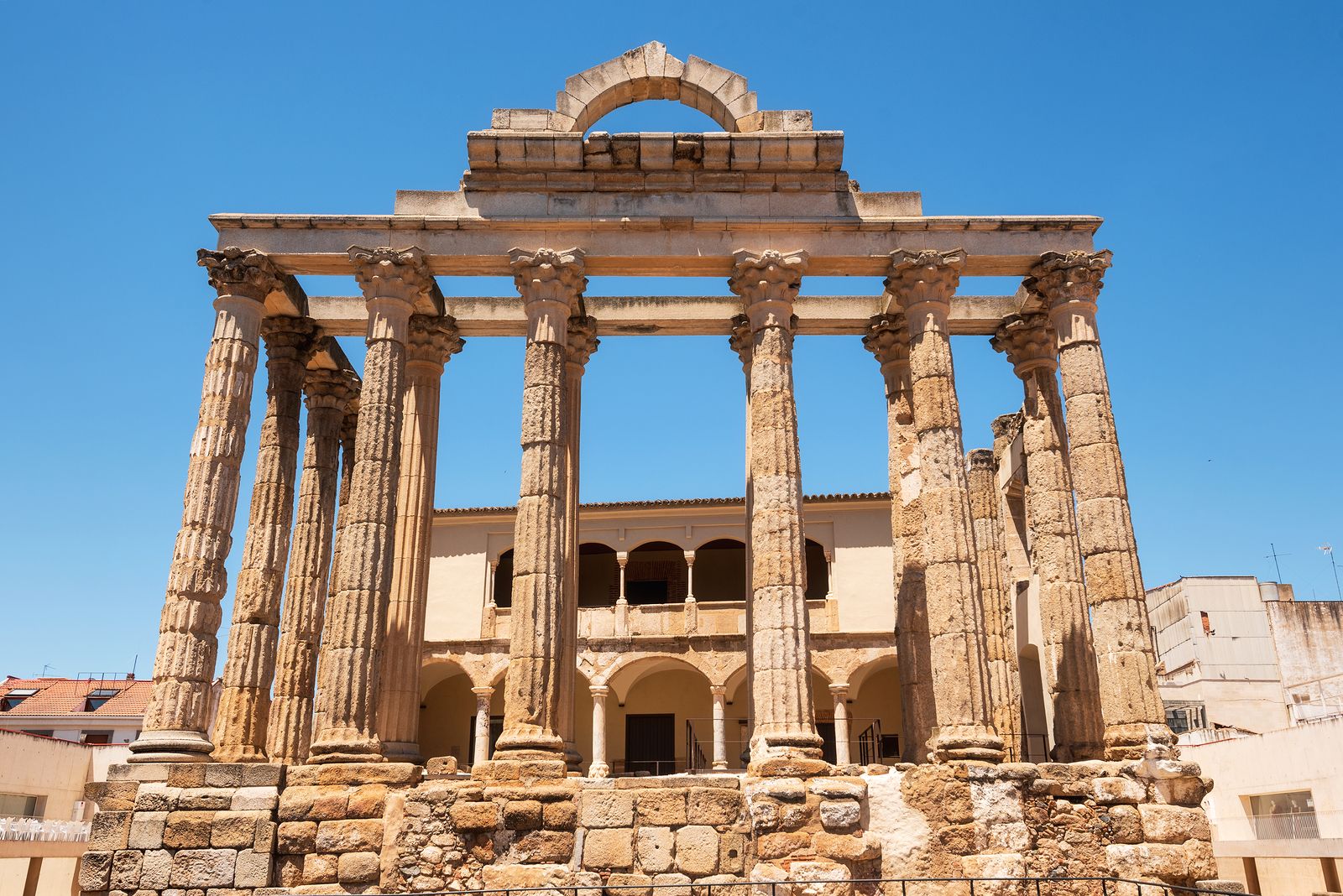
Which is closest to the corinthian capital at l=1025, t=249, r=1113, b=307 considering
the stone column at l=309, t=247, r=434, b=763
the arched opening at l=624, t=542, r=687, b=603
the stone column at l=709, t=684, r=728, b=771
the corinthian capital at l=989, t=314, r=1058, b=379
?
the corinthian capital at l=989, t=314, r=1058, b=379

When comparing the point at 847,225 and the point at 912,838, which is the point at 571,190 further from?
the point at 912,838

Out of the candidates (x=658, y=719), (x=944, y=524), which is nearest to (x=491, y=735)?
(x=658, y=719)

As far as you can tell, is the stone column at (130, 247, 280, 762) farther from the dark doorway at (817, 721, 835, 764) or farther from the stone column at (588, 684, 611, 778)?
the dark doorway at (817, 721, 835, 764)

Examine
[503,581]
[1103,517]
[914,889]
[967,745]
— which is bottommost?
[914,889]

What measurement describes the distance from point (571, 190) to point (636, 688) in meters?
17.0

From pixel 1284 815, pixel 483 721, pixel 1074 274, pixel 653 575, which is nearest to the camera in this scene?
pixel 1074 274

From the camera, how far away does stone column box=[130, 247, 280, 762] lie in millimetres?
13984

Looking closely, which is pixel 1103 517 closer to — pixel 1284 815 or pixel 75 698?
pixel 1284 815

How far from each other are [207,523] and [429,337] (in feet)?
15.4

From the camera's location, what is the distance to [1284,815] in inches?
826

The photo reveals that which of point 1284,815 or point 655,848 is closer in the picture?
point 655,848

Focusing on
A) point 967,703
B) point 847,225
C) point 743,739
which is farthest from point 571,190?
point 743,739

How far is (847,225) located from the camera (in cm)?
1614

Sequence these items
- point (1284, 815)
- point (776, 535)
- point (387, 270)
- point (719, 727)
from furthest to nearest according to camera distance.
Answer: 1. point (719, 727)
2. point (1284, 815)
3. point (387, 270)
4. point (776, 535)
